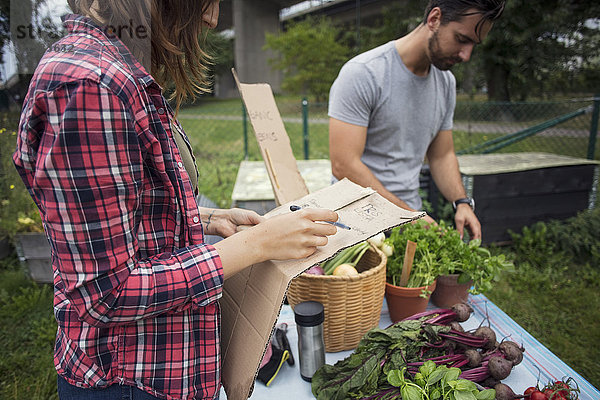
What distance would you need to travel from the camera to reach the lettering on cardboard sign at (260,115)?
1.57 meters

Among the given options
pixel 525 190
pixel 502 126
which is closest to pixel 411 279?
pixel 525 190

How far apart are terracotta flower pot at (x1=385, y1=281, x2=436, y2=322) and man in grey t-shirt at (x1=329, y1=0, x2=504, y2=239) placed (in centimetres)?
58

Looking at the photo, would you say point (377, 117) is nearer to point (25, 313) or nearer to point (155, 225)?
point (155, 225)

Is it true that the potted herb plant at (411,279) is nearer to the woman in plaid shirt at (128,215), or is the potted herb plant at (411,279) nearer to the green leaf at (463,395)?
the green leaf at (463,395)

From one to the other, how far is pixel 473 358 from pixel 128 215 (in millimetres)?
1000

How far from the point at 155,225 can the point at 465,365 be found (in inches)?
37.0

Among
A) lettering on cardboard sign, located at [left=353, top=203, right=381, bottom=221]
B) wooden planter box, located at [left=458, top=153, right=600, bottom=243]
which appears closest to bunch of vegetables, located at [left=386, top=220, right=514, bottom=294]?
lettering on cardboard sign, located at [left=353, top=203, right=381, bottom=221]

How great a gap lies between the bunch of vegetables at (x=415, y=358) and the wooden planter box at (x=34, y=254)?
3286mm

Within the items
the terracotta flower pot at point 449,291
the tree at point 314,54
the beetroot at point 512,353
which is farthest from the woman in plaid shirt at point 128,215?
the tree at point 314,54

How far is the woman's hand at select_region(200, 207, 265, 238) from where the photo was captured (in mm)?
1107

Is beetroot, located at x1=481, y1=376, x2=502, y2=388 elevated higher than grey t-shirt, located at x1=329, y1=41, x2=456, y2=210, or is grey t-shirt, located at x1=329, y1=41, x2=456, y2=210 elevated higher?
grey t-shirt, located at x1=329, y1=41, x2=456, y2=210

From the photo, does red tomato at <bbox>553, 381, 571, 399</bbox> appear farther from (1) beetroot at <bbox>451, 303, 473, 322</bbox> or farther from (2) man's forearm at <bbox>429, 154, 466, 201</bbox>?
(2) man's forearm at <bbox>429, 154, 466, 201</bbox>

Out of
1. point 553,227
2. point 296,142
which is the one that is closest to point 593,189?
point 553,227

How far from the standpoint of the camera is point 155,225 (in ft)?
2.54
